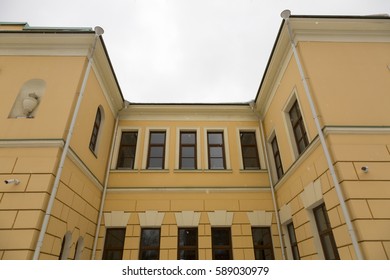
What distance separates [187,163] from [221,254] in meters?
3.75

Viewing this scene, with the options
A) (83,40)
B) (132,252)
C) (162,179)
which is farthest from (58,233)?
(83,40)

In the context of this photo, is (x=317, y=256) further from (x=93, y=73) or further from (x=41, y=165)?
(x=93, y=73)

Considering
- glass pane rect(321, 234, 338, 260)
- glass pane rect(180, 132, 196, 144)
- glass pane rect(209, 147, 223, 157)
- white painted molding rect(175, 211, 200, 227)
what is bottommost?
glass pane rect(321, 234, 338, 260)

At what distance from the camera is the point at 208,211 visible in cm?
884

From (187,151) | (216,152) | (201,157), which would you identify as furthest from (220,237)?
(187,151)

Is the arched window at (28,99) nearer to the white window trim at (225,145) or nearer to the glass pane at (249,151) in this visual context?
the white window trim at (225,145)

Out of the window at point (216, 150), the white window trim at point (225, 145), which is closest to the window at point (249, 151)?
the white window trim at point (225, 145)

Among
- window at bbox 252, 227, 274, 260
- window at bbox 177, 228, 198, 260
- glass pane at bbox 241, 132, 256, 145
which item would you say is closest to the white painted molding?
window at bbox 177, 228, 198, 260

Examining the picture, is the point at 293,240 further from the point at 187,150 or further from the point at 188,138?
the point at 188,138

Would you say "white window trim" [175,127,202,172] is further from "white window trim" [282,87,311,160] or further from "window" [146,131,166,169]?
"white window trim" [282,87,311,160]

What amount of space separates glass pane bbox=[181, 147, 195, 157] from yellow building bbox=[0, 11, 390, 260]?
10cm

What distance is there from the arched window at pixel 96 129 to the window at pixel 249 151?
6034 mm

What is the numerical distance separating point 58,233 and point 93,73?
5.15 m

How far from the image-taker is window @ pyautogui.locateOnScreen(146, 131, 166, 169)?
10.1 meters
